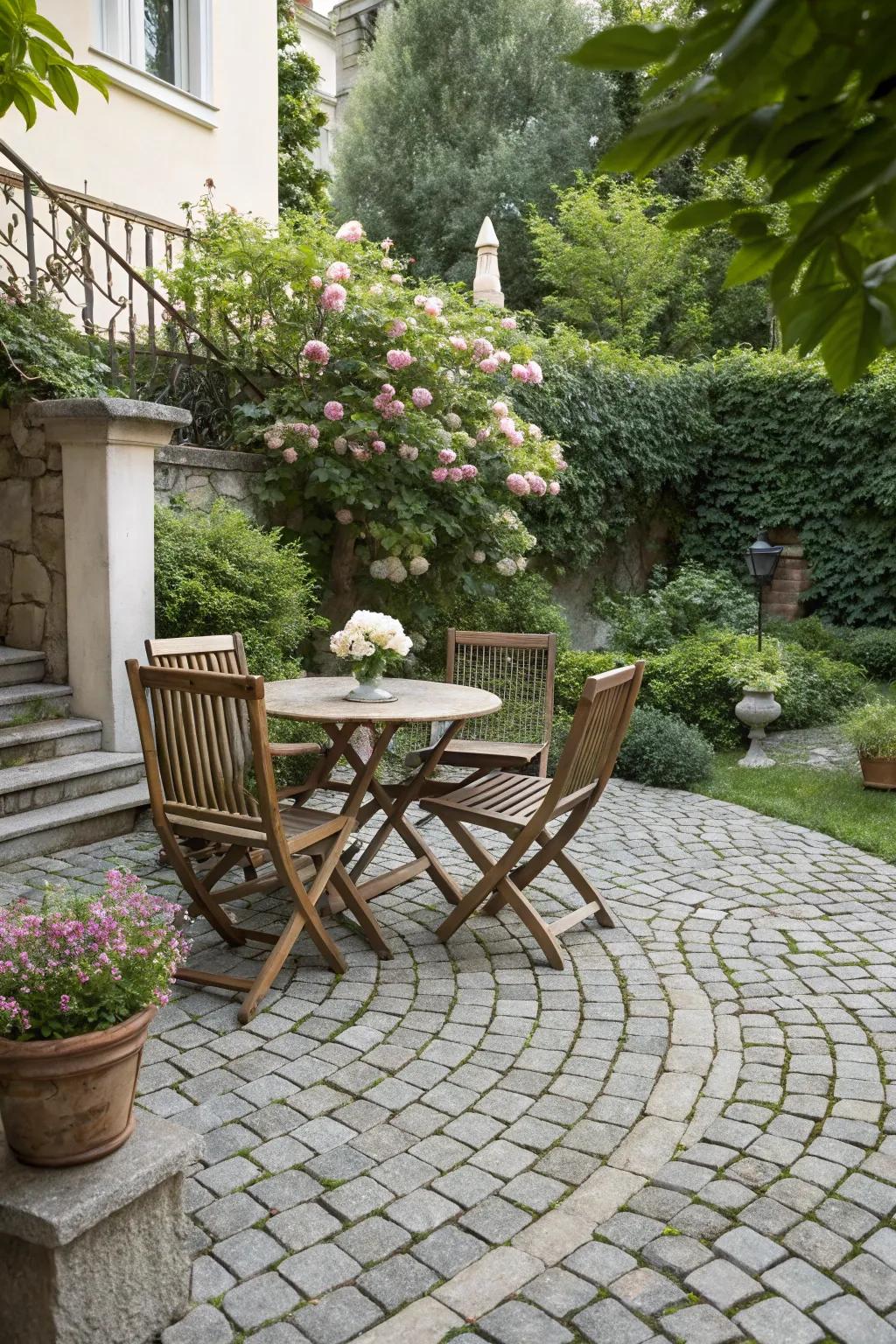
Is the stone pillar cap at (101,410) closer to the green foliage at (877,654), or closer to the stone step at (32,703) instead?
the stone step at (32,703)

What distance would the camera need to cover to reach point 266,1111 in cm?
282

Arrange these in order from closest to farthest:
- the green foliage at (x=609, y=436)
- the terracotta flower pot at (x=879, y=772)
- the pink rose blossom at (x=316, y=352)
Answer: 1. the terracotta flower pot at (x=879, y=772)
2. the pink rose blossom at (x=316, y=352)
3. the green foliage at (x=609, y=436)

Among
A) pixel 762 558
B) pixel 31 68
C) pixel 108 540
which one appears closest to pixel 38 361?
pixel 108 540

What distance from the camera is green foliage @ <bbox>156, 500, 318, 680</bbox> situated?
577 cm

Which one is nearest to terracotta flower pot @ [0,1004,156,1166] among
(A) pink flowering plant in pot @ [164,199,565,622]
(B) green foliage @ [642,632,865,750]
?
(A) pink flowering plant in pot @ [164,199,565,622]

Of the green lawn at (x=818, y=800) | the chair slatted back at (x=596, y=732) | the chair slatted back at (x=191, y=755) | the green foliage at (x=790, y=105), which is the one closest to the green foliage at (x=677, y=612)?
the green lawn at (x=818, y=800)

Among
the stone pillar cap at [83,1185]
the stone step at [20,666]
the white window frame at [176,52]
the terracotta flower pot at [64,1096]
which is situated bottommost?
the stone pillar cap at [83,1185]

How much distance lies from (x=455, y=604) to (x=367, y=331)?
7.11 feet

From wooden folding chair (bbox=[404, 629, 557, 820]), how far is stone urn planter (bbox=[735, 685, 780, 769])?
1982 mm

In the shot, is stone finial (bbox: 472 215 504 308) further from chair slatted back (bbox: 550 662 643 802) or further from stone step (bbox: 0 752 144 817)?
chair slatted back (bbox: 550 662 643 802)

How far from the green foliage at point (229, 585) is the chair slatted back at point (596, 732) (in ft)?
7.80

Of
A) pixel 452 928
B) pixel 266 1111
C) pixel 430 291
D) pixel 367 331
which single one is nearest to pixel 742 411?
pixel 430 291

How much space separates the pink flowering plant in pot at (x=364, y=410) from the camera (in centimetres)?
703

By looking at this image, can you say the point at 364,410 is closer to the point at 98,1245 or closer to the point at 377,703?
the point at 377,703
